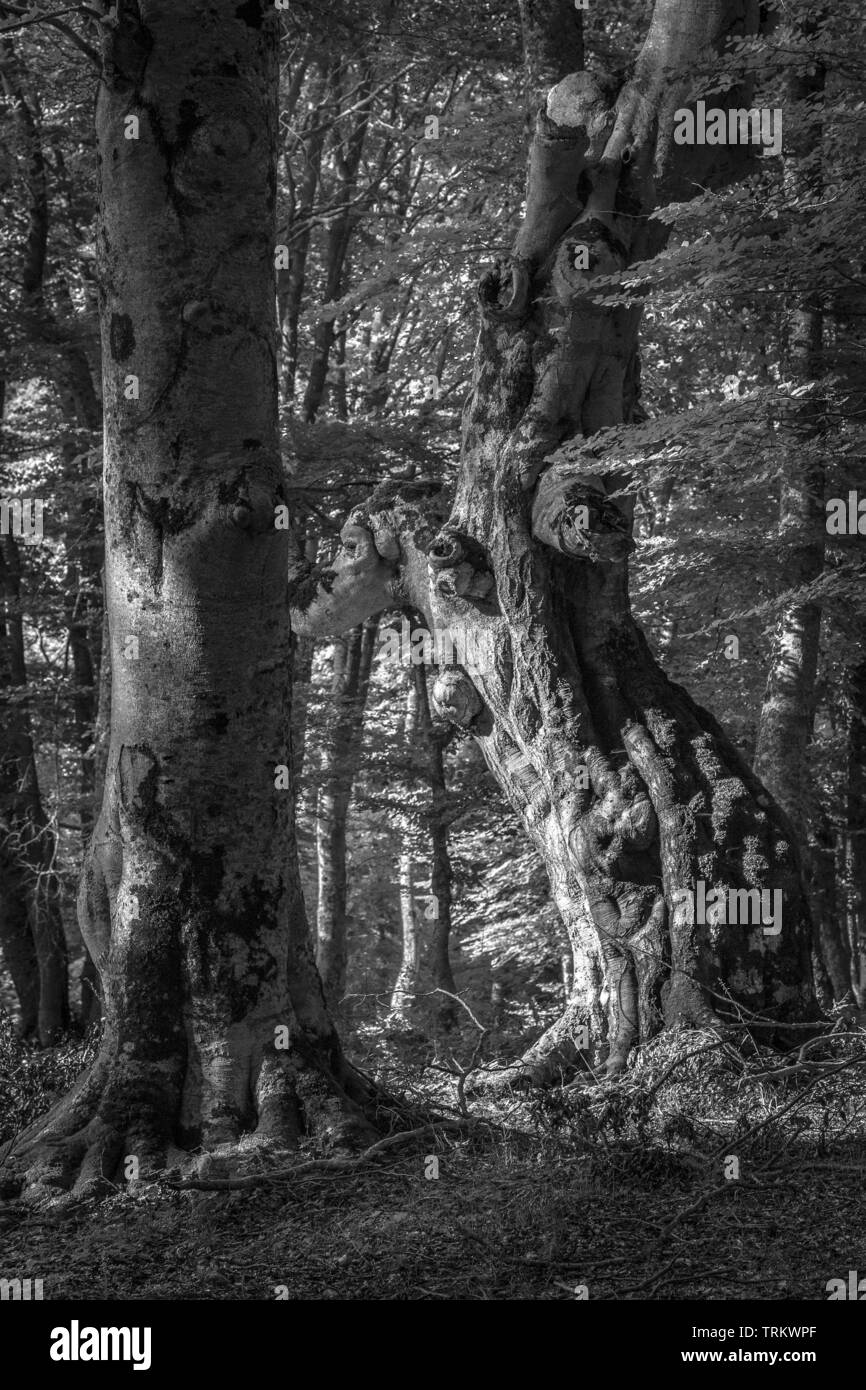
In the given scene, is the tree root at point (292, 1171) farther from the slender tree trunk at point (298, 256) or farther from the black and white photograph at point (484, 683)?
the slender tree trunk at point (298, 256)

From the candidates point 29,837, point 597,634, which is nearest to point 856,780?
point 597,634

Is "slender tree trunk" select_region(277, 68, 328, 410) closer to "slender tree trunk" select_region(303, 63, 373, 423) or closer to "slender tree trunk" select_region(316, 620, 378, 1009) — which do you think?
"slender tree trunk" select_region(303, 63, 373, 423)

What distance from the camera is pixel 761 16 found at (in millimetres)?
8000

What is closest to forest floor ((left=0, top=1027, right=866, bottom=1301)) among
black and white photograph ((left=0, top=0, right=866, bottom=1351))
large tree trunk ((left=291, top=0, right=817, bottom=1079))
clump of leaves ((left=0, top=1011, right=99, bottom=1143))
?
black and white photograph ((left=0, top=0, right=866, bottom=1351))

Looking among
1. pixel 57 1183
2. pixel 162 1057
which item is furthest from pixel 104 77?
pixel 57 1183

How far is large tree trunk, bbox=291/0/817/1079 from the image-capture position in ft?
23.4

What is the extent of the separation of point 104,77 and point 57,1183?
4451 mm

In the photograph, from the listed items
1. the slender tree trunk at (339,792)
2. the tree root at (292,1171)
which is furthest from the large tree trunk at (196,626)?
the slender tree trunk at (339,792)

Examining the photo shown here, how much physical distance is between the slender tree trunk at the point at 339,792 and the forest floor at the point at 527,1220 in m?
8.97

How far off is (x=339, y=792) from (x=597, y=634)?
24.2ft

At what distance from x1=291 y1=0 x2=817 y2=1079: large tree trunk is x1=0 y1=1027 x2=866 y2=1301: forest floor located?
1253mm

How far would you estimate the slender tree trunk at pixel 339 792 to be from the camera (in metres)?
14.8
